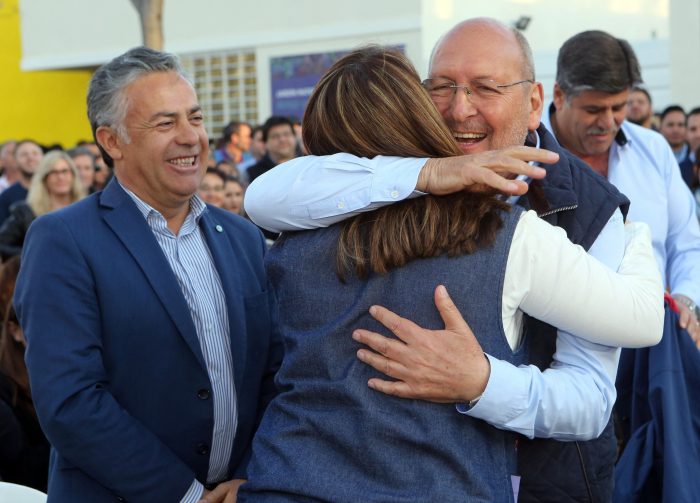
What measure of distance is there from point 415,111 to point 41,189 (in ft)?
23.3

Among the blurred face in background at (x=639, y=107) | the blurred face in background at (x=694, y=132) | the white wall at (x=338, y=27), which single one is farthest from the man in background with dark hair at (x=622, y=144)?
the white wall at (x=338, y=27)

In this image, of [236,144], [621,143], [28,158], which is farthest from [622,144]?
[236,144]

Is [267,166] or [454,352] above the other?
[454,352]

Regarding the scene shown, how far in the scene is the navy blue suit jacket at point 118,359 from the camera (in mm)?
2461

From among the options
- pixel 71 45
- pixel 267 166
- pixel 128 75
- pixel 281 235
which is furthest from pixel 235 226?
pixel 71 45

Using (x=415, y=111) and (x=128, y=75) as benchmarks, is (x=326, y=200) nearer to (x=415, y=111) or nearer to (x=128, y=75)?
(x=415, y=111)

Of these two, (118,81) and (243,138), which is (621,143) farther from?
(243,138)

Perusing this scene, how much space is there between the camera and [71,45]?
24.0 meters

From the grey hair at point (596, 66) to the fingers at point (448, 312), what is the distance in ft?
8.18

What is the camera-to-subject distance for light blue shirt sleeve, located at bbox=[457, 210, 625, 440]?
189 cm

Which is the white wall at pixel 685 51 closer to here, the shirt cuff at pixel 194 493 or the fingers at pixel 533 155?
the shirt cuff at pixel 194 493

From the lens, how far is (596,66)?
13.5ft

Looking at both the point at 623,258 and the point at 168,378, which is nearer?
the point at 623,258

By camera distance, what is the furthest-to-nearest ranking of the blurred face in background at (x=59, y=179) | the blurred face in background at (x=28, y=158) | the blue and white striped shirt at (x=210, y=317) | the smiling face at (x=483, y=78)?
the blurred face in background at (x=28, y=158) < the blurred face in background at (x=59, y=179) < the blue and white striped shirt at (x=210, y=317) < the smiling face at (x=483, y=78)
